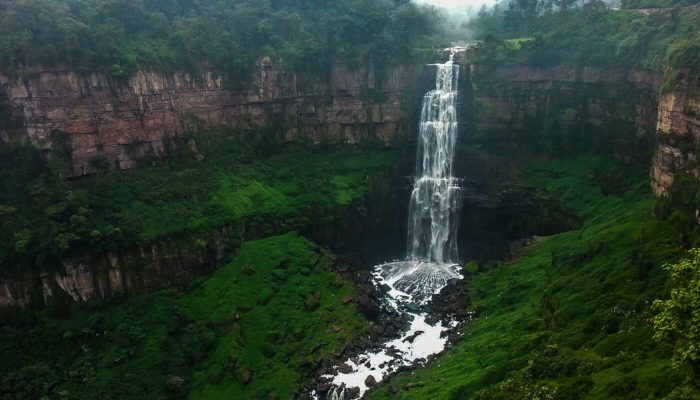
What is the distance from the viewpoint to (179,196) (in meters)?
40.7

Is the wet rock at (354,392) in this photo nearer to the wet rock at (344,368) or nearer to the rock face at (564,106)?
the wet rock at (344,368)

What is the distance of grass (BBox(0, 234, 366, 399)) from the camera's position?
99.7 feet

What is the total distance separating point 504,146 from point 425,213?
1020 centimetres

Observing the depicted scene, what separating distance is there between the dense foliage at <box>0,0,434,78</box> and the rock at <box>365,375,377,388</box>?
27677 mm

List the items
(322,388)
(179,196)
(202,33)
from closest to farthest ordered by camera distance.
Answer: (322,388) → (179,196) → (202,33)

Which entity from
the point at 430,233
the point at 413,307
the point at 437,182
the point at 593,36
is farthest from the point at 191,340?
the point at 593,36

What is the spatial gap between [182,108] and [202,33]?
707 centimetres

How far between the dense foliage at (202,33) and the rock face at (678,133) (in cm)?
2692

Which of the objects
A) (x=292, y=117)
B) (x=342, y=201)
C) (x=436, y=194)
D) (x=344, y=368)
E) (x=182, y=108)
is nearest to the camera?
(x=344, y=368)

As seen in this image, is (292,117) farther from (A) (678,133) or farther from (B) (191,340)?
(A) (678,133)

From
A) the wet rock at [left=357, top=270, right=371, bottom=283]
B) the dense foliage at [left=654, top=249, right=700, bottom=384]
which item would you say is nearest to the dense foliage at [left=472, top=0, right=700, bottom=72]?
the dense foliage at [left=654, top=249, right=700, bottom=384]

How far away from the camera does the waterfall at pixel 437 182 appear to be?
1876 inches

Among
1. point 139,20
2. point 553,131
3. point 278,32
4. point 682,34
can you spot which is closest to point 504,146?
point 553,131

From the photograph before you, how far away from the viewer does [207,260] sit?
38.9 meters
